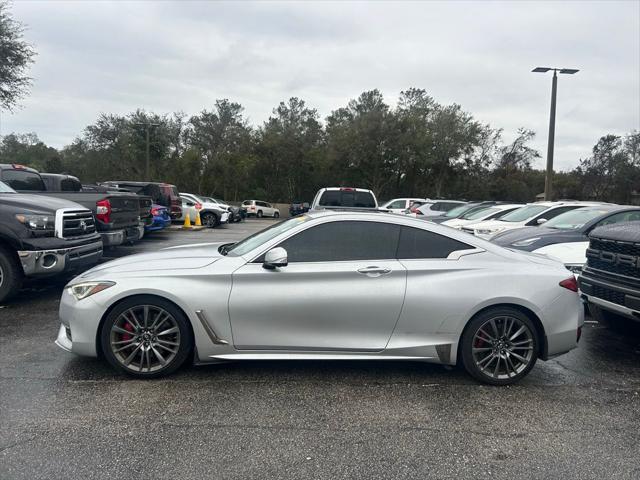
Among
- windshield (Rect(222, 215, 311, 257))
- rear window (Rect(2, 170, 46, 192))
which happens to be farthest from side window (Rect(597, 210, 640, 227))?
rear window (Rect(2, 170, 46, 192))

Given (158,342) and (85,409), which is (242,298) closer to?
(158,342)

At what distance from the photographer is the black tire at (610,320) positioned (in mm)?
5720

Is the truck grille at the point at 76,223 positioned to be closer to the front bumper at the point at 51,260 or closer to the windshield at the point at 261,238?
the front bumper at the point at 51,260

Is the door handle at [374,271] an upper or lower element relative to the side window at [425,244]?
lower

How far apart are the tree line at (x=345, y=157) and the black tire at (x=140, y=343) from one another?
3369 cm

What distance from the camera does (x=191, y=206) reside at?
23562 millimetres

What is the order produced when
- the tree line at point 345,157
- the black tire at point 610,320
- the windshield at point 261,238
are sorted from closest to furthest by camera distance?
the windshield at point 261,238 → the black tire at point 610,320 → the tree line at point 345,157

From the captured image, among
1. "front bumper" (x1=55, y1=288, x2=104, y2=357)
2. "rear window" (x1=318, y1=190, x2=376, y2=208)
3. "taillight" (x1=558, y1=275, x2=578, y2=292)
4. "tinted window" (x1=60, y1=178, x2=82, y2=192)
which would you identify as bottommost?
"front bumper" (x1=55, y1=288, x2=104, y2=357)

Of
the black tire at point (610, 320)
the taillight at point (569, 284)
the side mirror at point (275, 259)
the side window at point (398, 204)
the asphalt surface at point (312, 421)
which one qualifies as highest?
the side window at point (398, 204)

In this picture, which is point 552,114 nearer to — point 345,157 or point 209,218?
point 209,218

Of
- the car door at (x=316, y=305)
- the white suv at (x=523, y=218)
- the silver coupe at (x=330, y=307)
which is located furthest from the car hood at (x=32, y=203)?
the white suv at (x=523, y=218)

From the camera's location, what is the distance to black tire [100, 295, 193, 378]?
4012mm

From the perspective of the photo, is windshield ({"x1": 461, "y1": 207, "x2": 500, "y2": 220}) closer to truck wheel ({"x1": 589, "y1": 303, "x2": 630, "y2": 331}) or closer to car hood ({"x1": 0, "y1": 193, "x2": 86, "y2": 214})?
truck wheel ({"x1": 589, "y1": 303, "x2": 630, "y2": 331})

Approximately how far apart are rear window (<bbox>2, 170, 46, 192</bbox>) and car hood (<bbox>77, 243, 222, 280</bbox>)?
6850 mm
